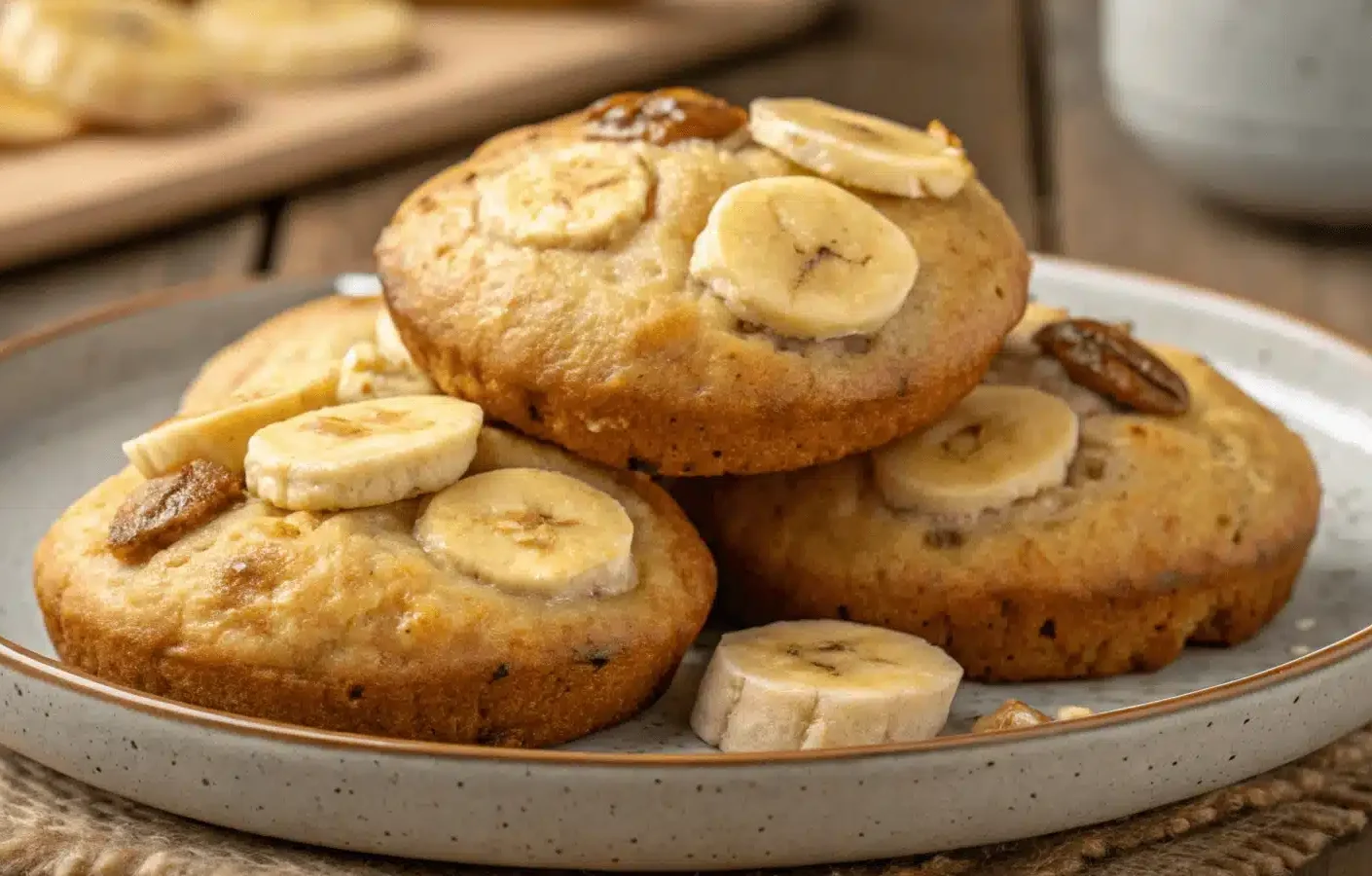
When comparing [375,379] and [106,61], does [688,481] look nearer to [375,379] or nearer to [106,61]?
[375,379]

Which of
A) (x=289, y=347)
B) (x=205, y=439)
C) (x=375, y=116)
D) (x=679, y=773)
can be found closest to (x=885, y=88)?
(x=375, y=116)

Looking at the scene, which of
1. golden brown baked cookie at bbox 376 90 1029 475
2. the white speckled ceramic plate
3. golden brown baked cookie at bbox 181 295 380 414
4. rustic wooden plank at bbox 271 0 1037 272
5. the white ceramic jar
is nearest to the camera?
the white speckled ceramic plate

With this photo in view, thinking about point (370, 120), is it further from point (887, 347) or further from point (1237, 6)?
point (887, 347)

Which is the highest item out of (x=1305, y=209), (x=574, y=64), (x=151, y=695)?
(x=151, y=695)

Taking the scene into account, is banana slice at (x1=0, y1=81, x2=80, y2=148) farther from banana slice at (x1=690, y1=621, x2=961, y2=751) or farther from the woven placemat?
banana slice at (x1=690, y1=621, x2=961, y2=751)

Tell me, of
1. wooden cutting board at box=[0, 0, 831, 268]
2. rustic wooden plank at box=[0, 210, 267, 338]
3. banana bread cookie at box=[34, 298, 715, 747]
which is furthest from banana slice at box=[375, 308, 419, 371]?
wooden cutting board at box=[0, 0, 831, 268]

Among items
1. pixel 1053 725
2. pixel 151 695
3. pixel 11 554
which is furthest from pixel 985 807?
pixel 11 554
